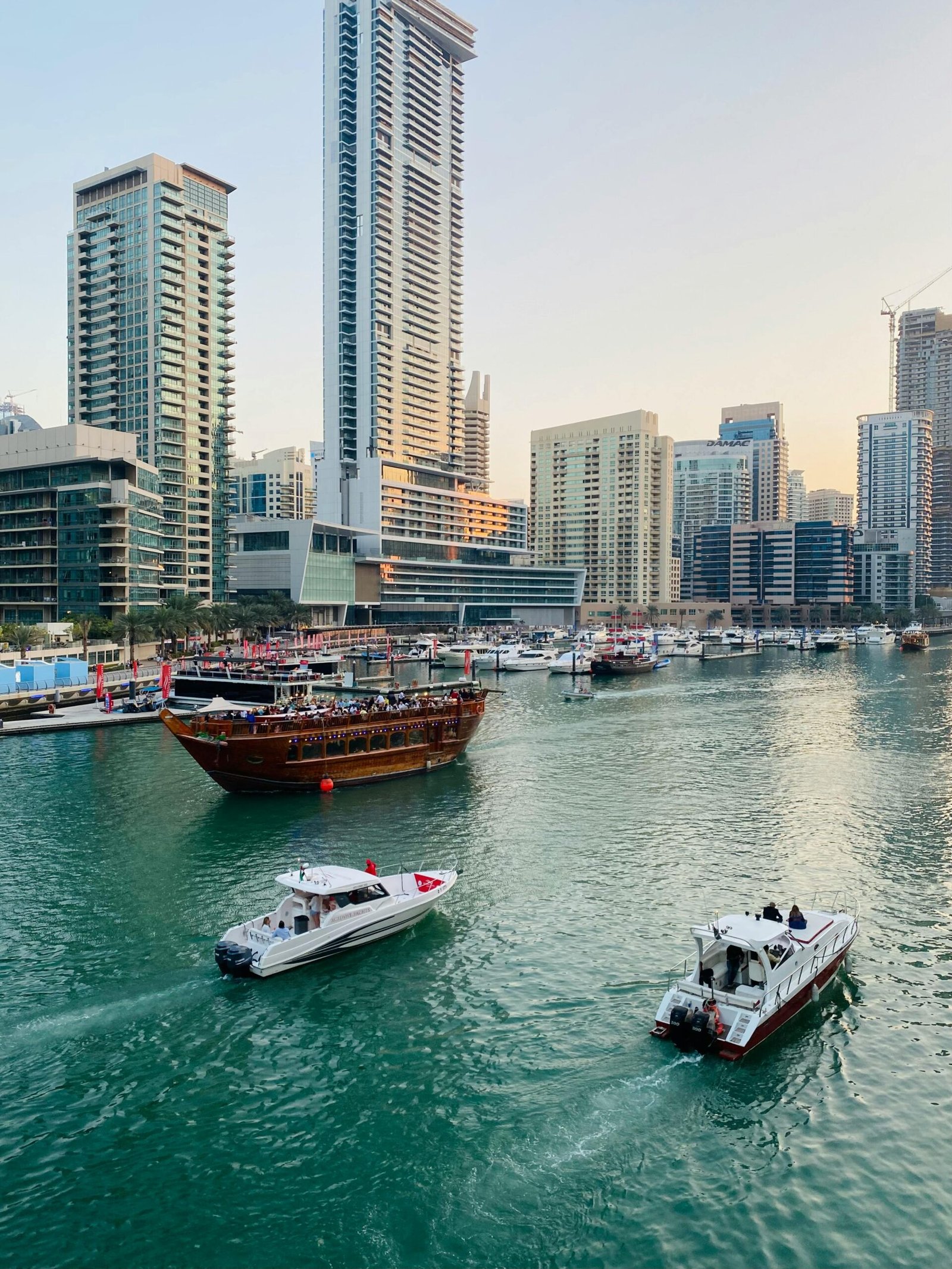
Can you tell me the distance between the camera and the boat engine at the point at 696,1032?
23656 millimetres

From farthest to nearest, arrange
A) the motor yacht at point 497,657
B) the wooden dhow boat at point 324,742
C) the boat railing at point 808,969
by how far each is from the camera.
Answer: the motor yacht at point 497,657
the wooden dhow boat at point 324,742
the boat railing at point 808,969

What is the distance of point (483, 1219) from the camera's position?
1800 centimetres

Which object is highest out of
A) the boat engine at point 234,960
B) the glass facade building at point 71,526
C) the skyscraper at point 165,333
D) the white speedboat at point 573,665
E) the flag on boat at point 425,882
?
the skyscraper at point 165,333

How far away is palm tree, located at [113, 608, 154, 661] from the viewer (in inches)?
4117

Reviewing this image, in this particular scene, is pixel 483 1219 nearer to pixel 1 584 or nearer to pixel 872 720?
pixel 872 720

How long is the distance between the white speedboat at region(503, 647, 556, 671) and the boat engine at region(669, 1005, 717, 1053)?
116m

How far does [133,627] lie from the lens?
10538cm

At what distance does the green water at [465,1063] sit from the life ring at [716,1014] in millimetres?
796

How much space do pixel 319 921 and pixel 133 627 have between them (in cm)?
8395

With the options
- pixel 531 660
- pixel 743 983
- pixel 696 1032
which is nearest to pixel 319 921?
pixel 696 1032

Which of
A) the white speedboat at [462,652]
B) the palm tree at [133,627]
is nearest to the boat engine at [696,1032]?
the palm tree at [133,627]

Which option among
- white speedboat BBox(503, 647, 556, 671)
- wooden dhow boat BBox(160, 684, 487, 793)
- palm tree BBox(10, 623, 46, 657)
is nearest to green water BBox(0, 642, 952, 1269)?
wooden dhow boat BBox(160, 684, 487, 793)

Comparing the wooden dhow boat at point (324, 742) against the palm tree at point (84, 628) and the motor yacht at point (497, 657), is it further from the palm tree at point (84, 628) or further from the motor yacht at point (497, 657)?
the motor yacht at point (497, 657)

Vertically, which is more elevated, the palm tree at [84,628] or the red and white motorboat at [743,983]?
the palm tree at [84,628]
